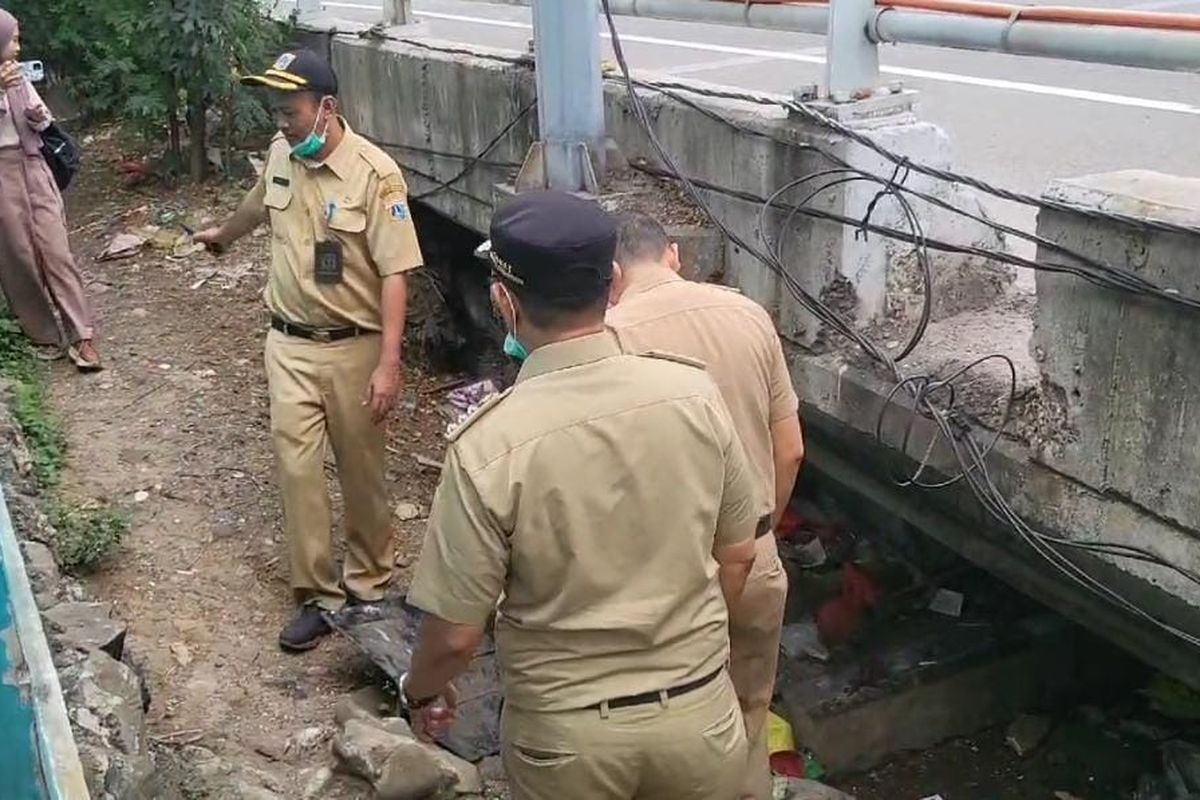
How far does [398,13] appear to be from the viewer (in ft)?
25.0

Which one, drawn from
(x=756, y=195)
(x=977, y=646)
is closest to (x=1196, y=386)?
(x=756, y=195)

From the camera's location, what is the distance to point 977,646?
5.40 metres

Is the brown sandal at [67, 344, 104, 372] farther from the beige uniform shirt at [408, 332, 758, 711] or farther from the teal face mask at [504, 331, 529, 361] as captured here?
the beige uniform shirt at [408, 332, 758, 711]

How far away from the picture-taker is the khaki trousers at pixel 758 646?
11.7 feet

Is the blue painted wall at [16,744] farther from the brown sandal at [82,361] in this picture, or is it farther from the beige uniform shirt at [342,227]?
the brown sandal at [82,361]

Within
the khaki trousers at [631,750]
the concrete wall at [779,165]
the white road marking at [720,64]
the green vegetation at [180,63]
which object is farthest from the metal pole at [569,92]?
the green vegetation at [180,63]

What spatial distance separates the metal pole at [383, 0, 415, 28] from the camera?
7.62m

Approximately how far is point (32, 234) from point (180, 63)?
2336mm

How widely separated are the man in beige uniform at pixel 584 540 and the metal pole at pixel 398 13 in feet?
17.9

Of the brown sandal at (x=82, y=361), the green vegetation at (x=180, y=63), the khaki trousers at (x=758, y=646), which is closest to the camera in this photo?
the khaki trousers at (x=758, y=646)

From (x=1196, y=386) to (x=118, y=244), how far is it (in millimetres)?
6990

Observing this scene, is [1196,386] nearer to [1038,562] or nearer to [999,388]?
[999,388]

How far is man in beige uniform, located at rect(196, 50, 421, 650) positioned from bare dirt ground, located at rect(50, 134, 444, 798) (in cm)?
27

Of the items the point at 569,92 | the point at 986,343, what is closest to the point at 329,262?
the point at 569,92
